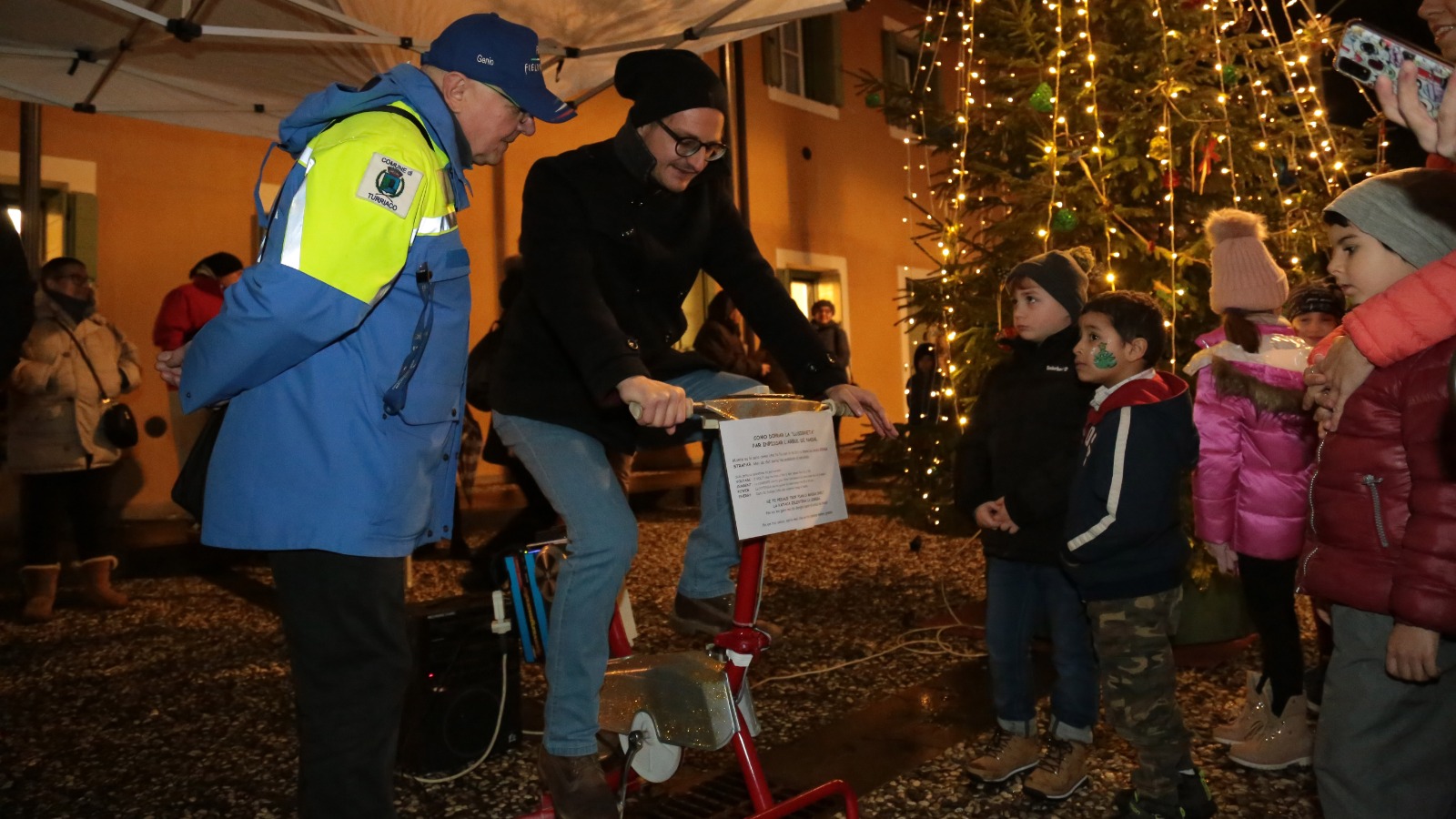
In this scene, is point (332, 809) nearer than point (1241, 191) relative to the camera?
Yes

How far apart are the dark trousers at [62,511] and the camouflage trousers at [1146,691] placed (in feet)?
18.4

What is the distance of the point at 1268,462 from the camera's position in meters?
3.61

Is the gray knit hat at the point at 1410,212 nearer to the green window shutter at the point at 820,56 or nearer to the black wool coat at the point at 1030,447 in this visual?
the black wool coat at the point at 1030,447

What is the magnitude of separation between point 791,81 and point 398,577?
14507mm

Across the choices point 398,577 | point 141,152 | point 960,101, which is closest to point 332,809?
point 398,577

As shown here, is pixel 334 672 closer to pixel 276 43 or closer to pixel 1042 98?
pixel 1042 98

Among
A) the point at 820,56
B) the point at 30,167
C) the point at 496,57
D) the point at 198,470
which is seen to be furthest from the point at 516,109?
the point at 820,56

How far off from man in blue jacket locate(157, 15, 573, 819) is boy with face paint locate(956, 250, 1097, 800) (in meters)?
1.90

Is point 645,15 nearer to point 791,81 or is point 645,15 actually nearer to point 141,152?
point 141,152

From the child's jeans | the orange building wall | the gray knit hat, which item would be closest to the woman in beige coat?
the orange building wall

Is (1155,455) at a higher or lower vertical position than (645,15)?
lower

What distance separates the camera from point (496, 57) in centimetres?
226

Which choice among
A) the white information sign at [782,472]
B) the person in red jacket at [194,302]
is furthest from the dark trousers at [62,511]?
the white information sign at [782,472]

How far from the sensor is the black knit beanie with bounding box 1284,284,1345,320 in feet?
13.0
